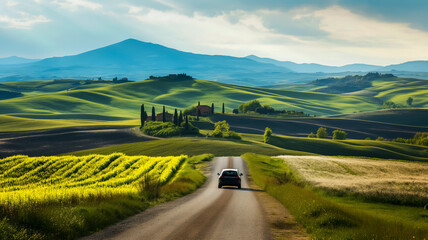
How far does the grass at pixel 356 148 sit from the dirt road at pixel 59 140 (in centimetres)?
4801

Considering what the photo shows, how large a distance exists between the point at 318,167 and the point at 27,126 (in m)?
147

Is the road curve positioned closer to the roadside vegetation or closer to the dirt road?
the roadside vegetation

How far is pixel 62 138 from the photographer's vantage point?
13162cm

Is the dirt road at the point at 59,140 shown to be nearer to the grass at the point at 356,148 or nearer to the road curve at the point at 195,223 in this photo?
the grass at the point at 356,148

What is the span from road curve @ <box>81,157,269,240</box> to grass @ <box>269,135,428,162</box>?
103000 mm

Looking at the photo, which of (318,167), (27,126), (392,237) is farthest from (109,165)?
(27,126)

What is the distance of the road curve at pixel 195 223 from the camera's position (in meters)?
15.6

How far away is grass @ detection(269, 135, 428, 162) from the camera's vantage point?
120 metres

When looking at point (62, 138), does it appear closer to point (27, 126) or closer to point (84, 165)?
point (27, 126)

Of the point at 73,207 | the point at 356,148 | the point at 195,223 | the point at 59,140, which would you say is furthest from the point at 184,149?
the point at 195,223

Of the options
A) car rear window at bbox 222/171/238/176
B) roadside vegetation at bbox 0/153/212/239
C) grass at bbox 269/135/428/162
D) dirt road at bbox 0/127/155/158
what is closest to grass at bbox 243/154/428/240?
roadside vegetation at bbox 0/153/212/239

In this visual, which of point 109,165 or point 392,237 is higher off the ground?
point 392,237

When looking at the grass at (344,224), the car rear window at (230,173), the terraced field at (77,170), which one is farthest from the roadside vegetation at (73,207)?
the grass at (344,224)

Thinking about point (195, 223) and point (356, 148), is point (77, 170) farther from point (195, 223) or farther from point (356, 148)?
point (356, 148)
